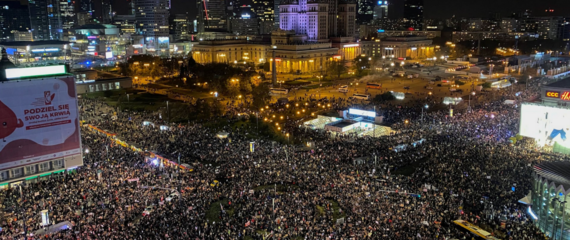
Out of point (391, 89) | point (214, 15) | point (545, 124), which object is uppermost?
point (214, 15)

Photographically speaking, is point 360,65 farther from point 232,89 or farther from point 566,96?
point 566,96

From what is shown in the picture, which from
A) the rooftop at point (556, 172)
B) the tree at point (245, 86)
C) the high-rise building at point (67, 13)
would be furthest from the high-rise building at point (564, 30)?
the high-rise building at point (67, 13)

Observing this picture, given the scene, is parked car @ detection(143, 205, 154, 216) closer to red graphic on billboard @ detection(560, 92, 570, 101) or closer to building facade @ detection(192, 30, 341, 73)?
red graphic on billboard @ detection(560, 92, 570, 101)

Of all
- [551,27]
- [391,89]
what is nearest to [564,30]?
[551,27]

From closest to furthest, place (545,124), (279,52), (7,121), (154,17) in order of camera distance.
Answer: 1. (7,121)
2. (545,124)
3. (279,52)
4. (154,17)

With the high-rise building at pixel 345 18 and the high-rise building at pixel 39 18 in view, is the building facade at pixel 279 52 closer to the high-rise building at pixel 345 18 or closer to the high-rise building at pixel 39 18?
the high-rise building at pixel 345 18

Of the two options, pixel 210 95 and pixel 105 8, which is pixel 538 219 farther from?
pixel 105 8
